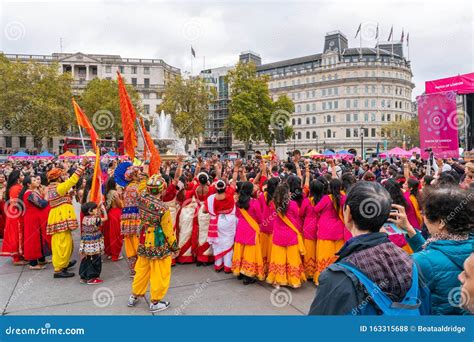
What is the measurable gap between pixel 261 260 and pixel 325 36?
81.1 meters

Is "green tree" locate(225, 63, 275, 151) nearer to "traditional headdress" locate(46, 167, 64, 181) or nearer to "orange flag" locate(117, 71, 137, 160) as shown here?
"orange flag" locate(117, 71, 137, 160)

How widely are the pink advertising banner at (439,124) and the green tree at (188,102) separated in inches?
1394

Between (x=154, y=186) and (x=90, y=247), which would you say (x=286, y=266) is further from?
(x=90, y=247)

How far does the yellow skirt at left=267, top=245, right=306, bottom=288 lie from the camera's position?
490 centimetres

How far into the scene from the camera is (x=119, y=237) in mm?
6645

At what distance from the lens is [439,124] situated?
1055 centimetres

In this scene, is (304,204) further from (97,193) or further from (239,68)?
(239,68)

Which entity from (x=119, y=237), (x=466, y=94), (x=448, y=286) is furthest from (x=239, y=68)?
(x=448, y=286)

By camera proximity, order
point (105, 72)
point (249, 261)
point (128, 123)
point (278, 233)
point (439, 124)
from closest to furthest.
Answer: point (278, 233)
point (249, 261)
point (128, 123)
point (439, 124)
point (105, 72)

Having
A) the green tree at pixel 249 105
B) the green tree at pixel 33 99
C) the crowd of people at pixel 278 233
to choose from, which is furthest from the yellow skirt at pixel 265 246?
the green tree at pixel 249 105

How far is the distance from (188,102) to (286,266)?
140ft

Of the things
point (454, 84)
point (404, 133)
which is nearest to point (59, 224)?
point (454, 84)

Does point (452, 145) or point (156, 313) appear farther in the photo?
point (452, 145)

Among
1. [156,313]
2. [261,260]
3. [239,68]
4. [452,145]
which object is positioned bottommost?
[156,313]
